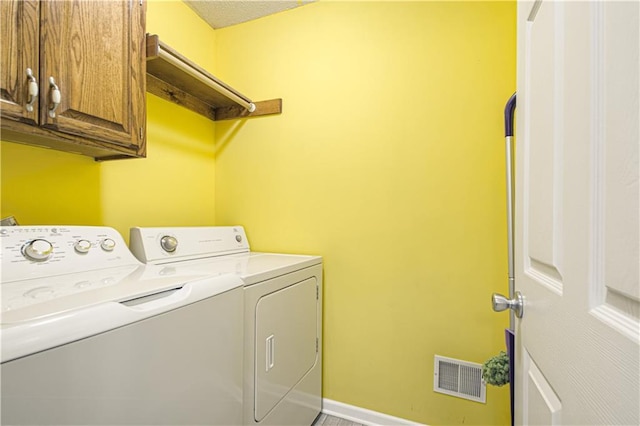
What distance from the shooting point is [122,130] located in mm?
1221

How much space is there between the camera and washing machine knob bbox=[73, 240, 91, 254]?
1144 millimetres

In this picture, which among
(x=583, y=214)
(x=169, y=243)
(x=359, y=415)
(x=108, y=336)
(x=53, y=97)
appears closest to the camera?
(x=583, y=214)

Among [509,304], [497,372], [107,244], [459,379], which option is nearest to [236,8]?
[107,244]

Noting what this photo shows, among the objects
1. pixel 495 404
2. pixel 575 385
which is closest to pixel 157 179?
Answer: pixel 575 385

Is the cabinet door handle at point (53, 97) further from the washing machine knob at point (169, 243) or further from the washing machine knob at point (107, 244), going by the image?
the washing machine knob at point (169, 243)

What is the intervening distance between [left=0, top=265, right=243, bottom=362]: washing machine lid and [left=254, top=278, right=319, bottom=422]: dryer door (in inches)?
11.0

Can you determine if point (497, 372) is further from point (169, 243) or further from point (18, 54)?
point (18, 54)

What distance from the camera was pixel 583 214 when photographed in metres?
0.45

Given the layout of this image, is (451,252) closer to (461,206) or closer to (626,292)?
(461,206)

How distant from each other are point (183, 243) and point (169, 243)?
9cm

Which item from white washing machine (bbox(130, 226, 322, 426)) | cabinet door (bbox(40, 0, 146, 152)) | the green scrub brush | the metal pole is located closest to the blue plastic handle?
the metal pole

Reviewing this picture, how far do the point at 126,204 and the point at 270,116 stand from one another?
3.39 feet

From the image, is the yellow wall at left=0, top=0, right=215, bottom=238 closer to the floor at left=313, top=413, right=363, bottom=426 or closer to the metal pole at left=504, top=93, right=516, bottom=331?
the floor at left=313, top=413, right=363, bottom=426

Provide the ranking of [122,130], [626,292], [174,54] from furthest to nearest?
[174,54] < [122,130] < [626,292]
